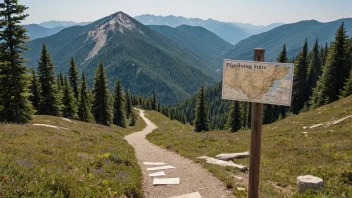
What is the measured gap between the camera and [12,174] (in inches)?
266

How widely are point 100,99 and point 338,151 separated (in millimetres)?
54698

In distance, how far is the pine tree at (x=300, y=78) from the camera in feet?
229

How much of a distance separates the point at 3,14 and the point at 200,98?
187 feet

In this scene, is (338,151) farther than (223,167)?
Yes

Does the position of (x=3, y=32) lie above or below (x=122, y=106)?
above

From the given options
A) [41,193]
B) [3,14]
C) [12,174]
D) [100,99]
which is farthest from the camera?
[100,99]

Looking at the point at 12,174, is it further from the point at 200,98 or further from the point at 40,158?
the point at 200,98

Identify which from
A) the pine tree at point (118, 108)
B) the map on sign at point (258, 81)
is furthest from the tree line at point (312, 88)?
the map on sign at point (258, 81)

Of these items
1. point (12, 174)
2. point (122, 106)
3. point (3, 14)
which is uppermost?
point (3, 14)

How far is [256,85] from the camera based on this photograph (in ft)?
22.5

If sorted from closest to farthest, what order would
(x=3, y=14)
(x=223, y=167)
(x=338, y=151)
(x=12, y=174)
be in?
(x=12, y=174)
(x=223, y=167)
(x=338, y=151)
(x=3, y=14)

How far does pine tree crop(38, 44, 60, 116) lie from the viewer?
51.4 metres

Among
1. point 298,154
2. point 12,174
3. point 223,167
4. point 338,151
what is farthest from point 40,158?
point 338,151

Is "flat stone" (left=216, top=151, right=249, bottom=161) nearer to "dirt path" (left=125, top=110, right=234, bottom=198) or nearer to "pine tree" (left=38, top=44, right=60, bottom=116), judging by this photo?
"dirt path" (left=125, top=110, right=234, bottom=198)
